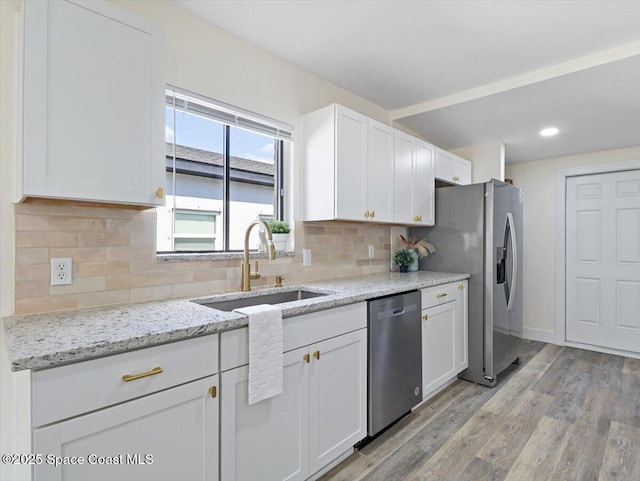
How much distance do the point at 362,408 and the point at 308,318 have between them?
716mm

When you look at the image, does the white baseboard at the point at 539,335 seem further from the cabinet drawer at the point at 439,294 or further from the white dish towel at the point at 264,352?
the white dish towel at the point at 264,352

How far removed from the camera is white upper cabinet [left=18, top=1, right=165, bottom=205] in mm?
1201

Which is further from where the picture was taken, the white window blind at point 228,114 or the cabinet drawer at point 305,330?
the white window blind at point 228,114

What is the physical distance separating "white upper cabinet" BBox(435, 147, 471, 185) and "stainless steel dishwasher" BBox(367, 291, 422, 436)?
5.05ft

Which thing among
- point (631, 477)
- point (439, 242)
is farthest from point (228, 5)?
point (631, 477)

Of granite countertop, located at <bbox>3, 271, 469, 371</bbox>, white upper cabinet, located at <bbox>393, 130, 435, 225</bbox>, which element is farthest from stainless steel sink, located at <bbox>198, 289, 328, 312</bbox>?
white upper cabinet, located at <bbox>393, 130, 435, 225</bbox>

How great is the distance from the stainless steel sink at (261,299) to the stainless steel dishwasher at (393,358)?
413 millimetres

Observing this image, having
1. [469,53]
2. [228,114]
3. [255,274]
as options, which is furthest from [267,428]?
[469,53]

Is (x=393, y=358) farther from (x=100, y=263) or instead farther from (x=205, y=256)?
(x=100, y=263)

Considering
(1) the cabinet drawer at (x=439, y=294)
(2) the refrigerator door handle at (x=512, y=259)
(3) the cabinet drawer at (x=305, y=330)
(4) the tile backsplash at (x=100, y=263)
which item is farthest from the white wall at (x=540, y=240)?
(4) the tile backsplash at (x=100, y=263)

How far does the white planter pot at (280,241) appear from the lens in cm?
231

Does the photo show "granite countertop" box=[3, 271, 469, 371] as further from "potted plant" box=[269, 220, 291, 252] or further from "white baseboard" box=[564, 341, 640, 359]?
"white baseboard" box=[564, 341, 640, 359]

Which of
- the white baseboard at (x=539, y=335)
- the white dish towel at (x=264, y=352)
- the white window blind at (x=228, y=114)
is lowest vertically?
the white baseboard at (x=539, y=335)

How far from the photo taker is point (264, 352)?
142 centimetres
